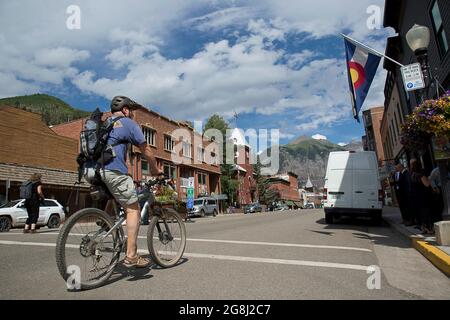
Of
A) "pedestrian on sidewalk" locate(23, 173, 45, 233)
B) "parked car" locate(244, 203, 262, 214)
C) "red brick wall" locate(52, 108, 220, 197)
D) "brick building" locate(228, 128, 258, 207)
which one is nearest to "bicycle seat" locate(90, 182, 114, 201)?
"pedestrian on sidewalk" locate(23, 173, 45, 233)

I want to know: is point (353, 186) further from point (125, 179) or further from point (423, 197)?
point (125, 179)

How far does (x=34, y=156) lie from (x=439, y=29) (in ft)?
88.8

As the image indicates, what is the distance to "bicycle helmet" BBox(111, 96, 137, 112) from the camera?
4.27 metres

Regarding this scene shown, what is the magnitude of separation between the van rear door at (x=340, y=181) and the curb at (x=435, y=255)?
251 inches

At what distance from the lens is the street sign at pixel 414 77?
24.1 feet

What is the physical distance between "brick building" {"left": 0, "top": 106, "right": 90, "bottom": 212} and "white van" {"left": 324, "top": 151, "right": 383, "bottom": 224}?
58.7 feet

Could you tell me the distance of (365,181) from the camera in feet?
42.6

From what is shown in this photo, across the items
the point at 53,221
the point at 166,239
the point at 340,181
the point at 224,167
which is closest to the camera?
the point at 166,239

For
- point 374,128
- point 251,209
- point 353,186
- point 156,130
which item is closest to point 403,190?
point 353,186

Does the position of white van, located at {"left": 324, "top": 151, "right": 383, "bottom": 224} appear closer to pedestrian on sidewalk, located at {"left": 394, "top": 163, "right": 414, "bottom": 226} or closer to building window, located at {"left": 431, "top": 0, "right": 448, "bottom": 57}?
pedestrian on sidewalk, located at {"left": 394, "top": 163, "right": 414, "bottom": 226}

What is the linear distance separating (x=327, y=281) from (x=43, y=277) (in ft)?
10.9

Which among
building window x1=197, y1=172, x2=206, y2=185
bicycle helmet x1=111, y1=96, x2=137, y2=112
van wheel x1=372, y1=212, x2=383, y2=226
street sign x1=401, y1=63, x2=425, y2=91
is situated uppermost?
building window x1=197, y1=172, x2=206, y2=185
